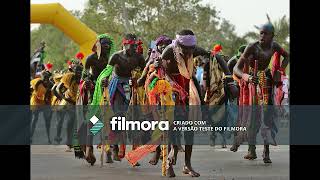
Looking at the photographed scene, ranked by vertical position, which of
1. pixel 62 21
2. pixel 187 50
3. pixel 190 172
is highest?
pixel 62 21

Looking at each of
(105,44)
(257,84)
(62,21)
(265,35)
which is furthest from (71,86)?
(62,21)

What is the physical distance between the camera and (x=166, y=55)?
1137 centimetres

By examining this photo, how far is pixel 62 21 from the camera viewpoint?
31.3m

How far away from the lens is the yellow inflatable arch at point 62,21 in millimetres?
28906

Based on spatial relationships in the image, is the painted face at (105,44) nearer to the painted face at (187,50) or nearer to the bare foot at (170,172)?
the painted face at (187,50)

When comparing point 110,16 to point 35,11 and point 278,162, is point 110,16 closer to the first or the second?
point 35,11

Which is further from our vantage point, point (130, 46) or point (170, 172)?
point (130, 46)

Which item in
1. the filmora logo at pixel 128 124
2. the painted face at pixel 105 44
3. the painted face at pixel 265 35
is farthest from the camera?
the painted face at pixel 105 44

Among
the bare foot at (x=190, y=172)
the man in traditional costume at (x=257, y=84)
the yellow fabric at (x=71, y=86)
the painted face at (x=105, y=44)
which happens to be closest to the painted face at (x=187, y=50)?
the bare foot at (x=190, y=172)

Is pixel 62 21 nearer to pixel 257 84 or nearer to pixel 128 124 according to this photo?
pixel 128 124

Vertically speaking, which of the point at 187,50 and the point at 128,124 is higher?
the point at 187,50

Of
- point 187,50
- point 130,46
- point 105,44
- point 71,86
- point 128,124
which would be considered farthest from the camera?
point 71,86
